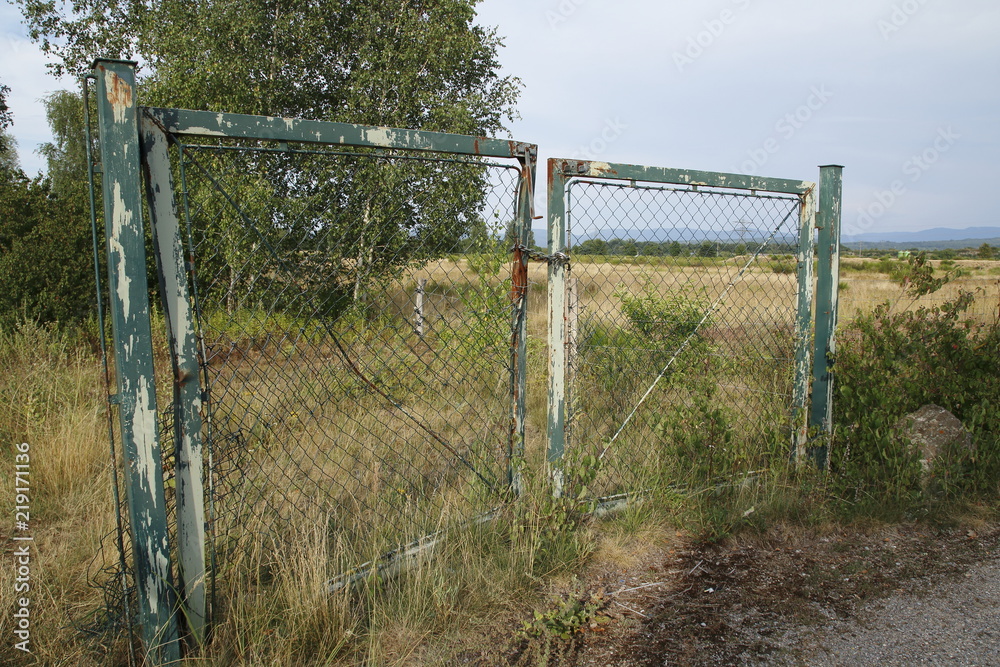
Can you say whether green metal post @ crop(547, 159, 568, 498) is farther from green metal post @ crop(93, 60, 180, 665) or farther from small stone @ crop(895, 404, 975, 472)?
small stone @ crop(895, 404, 975, 472)

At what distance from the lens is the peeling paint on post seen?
6.92ft

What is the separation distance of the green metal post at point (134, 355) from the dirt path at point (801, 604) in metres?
1.20

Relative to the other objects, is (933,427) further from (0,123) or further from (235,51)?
(0,123)

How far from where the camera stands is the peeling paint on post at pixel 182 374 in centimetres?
211

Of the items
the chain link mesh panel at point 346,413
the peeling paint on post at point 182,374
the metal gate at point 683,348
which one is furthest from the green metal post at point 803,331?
the peeling paint on post at point 182,374

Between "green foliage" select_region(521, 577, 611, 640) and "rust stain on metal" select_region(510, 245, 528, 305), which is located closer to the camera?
"green foliage" select_region(521, 577, 611, 640)

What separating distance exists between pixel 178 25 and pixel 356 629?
1307 centimetres

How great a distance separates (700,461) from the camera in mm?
3689

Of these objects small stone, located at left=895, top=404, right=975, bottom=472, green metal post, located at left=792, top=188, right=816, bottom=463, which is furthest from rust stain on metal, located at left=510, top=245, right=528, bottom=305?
small stone, located at left=895, top=404, right=975, bottom=472

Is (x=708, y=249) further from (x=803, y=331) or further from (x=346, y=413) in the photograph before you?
(x=346, y=413)

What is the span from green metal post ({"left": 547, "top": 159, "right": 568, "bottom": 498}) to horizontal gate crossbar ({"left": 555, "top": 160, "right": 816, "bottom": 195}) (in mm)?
87

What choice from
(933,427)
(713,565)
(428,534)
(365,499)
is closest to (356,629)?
(428,534)

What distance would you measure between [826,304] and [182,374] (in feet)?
12.0

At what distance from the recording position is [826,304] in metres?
3.96
